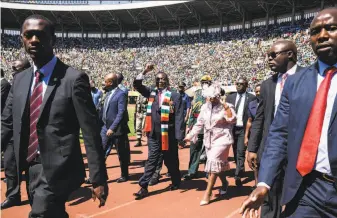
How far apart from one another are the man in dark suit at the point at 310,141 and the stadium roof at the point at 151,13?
3159cm

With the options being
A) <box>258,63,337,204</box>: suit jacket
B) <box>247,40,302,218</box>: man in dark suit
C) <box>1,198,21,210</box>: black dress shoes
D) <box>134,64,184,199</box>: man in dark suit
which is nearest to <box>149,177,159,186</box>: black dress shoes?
<box>134,64,184,199</box>: man in dark suit

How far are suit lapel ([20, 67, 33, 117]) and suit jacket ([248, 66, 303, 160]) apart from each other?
224 cm

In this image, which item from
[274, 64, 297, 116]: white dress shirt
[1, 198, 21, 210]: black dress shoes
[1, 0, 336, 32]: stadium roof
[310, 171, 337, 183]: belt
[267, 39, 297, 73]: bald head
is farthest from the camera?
[1, 0, 336, 32]: stadium roof

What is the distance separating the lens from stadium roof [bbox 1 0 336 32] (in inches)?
1293

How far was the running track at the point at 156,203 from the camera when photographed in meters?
4.27

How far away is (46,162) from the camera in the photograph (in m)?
2.35

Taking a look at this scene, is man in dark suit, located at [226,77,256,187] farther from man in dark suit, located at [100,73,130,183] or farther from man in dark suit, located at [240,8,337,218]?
man in dark suit, located at [240,8,337,218]

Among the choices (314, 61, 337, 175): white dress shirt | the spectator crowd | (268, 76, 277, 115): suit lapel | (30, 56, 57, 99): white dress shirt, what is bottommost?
(314, 61, 337, 175): white dress shirt

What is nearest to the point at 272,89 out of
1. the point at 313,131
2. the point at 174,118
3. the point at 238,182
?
the point at 313,131

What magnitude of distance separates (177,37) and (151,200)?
35.8m

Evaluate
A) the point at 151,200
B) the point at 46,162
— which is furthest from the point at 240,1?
the point at 46,162

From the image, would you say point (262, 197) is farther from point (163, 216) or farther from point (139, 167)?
point (139, 167)

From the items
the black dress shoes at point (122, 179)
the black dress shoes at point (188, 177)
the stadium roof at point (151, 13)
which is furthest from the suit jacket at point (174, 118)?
the stadium roof at point (151, 13)

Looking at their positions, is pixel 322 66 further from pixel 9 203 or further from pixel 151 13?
pixel 151 13
